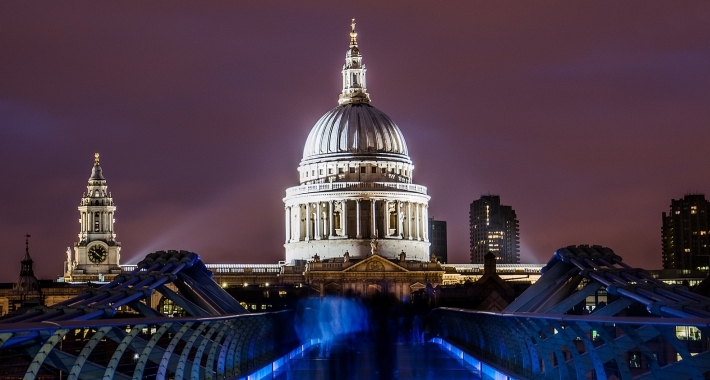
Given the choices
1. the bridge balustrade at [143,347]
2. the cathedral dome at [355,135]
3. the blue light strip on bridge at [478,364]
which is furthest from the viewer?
the cathedral dome at [355,135]

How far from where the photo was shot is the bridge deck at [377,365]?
1702 inches

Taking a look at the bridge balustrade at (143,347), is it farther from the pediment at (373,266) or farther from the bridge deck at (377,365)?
the pediment at (373,266)

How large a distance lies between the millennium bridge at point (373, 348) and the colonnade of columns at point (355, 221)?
12033 centimetres

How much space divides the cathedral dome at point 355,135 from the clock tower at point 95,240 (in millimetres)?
27570

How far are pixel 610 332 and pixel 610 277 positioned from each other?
15.9 feet

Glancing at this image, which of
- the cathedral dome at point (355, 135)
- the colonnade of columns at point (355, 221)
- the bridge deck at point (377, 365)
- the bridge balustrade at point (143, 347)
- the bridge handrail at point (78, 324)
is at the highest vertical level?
the cathedral dome at point (355, 135)

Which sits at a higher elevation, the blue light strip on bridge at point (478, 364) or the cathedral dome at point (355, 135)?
the cathedral dome at point (355, 135)

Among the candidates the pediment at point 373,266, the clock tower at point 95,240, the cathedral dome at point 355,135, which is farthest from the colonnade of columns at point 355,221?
the clock tower at point 95,240

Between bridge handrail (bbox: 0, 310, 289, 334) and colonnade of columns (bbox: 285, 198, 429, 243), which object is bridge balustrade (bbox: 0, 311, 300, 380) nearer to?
bridge handrail (bbox: 0, 310, 289, 334)

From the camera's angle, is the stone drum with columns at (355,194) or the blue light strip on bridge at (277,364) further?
the stone drum with columns at (355,194)

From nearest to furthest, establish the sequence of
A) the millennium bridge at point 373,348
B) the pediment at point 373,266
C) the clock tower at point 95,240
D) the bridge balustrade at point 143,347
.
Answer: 1. the bridge balustrade at point 143,347
2. the millennium bridge at point 373,348
3. the pediment at point 373,266
4. the clock tower at point 95,240

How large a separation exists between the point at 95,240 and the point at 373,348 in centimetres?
12365

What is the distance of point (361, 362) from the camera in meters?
51.4

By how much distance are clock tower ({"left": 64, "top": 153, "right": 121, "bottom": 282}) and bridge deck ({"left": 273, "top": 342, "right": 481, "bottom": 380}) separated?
4891 inches
